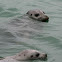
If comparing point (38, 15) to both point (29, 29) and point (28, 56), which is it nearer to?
point (29, 29)

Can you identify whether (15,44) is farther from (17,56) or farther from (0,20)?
(0,20)

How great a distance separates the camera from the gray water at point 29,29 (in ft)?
36.7

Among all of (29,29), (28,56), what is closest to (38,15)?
(29,29)

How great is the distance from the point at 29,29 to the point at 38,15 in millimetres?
1803

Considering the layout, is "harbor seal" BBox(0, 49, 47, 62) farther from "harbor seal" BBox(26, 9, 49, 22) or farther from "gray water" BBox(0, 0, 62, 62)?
"harbor seal" BBox(26, 9, 49, 22)

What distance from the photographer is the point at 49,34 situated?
41.7 ft

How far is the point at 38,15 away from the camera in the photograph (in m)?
15.1

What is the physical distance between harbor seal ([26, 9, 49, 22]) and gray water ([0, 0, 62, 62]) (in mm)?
247

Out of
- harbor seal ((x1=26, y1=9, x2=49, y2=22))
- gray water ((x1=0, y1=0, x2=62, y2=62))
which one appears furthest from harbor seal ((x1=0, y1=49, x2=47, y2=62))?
harbor seal ((x1=26, y1=9, x2=49, y2=22))

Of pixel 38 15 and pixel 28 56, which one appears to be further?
pixel 38 15

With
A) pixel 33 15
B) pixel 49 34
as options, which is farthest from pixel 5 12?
pixel 49 34

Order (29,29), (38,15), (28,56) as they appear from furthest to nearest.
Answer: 1. (38,15)
2. (29,29)
3. (28,56)

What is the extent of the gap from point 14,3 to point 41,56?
742 cm

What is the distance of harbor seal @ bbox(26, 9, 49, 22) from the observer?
1477 centimetres
